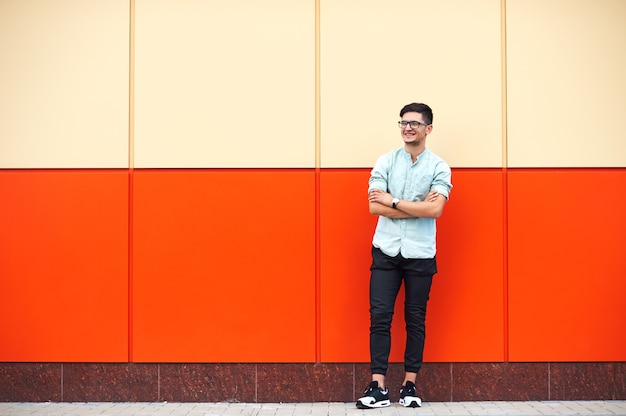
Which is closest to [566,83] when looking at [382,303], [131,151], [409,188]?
[409,188]

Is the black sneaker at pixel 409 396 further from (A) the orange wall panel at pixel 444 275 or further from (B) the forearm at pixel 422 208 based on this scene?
(B) the forearm at pixel 422 208

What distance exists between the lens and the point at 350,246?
21.2 feet

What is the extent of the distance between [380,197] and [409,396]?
4.43 feet

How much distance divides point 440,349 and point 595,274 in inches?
47.8

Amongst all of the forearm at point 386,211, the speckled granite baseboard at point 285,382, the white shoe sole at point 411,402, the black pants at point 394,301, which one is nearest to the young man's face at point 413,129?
the forearm at point 386,211

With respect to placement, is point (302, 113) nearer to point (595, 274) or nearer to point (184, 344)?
point (184, 344)

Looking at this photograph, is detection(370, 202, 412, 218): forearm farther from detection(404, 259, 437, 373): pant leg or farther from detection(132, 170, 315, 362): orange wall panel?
detection(132, 170, 315, 362): orange wall panel

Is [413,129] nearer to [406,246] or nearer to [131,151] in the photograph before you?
[406,246]

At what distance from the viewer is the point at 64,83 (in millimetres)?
6527

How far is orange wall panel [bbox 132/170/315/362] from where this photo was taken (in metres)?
6.42

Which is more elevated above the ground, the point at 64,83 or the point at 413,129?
the point at 64,83

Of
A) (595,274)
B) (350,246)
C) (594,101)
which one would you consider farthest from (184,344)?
(594,101)

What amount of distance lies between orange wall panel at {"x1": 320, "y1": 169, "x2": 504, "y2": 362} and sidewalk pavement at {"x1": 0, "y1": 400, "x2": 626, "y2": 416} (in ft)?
1.24

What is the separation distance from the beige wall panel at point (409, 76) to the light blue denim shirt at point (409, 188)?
333 millimetres
